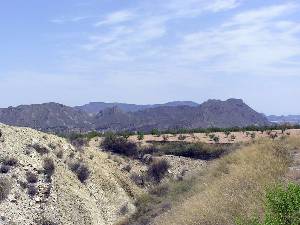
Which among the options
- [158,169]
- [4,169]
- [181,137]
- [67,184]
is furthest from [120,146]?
[4,169]

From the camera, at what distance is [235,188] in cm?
2180

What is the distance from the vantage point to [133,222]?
95.6 feet

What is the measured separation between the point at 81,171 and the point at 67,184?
13.5 ft

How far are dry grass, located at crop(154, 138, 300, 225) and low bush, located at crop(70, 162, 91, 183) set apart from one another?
18.1 meters

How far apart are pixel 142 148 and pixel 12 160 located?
19898 mm

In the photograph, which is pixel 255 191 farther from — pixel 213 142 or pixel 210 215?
pixel 213 142

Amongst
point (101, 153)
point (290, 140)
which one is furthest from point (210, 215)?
point (101, 153)

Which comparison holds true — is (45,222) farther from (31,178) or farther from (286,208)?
(286,208)

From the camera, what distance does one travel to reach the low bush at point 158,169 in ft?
171

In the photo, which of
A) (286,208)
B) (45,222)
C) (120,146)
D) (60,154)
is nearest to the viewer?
(286,208)

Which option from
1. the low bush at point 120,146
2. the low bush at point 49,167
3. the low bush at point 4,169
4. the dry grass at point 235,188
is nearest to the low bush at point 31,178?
the low bush at point 49,167

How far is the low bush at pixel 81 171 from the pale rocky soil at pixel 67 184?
0.44 m

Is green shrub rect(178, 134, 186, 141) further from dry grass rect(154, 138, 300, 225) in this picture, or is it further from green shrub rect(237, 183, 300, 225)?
green shrub rect(237, 183, 300, 225)

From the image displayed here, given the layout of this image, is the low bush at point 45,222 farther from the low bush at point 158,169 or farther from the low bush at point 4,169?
the low bush at point 158,169
